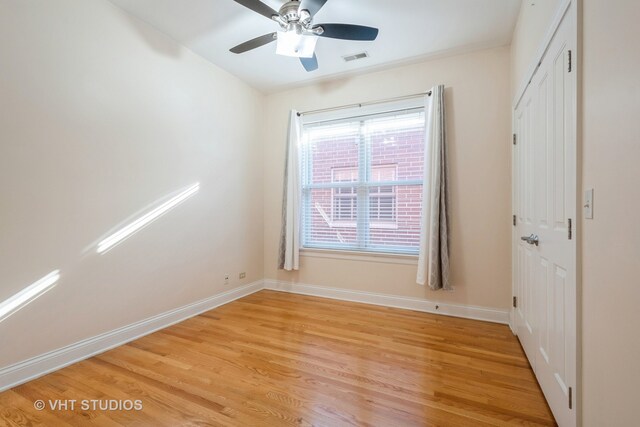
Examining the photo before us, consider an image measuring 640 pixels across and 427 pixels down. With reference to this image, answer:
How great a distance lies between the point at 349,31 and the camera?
7.63 ft

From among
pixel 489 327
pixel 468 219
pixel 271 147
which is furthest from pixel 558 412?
pixel 271 147

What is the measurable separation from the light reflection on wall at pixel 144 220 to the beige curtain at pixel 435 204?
→ 8.47ft

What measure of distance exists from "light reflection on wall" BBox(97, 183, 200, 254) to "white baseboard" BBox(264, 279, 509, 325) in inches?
71.1

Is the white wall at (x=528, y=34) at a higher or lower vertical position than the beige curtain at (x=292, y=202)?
higher

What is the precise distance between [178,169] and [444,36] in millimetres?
3022

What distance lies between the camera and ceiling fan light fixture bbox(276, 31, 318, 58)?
2381mm

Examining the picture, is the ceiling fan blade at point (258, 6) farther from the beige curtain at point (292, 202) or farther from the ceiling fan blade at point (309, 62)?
the beige curtain at point (292, 202)

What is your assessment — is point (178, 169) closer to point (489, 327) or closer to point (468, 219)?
point (468, 219)

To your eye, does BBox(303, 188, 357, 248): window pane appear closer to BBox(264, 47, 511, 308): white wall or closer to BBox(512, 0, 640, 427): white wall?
BBox(264, 47, 511, 308): white wall

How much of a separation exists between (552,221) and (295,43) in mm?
→ 2302

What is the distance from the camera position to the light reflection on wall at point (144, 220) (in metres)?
2.37

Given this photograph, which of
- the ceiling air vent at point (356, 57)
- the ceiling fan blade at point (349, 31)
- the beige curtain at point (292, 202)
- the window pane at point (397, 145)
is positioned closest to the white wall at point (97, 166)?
the beige curtain at point (292, 202)

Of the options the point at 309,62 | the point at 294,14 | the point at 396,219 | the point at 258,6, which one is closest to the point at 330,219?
the point at 396,219

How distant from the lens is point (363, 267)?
11.8ft
